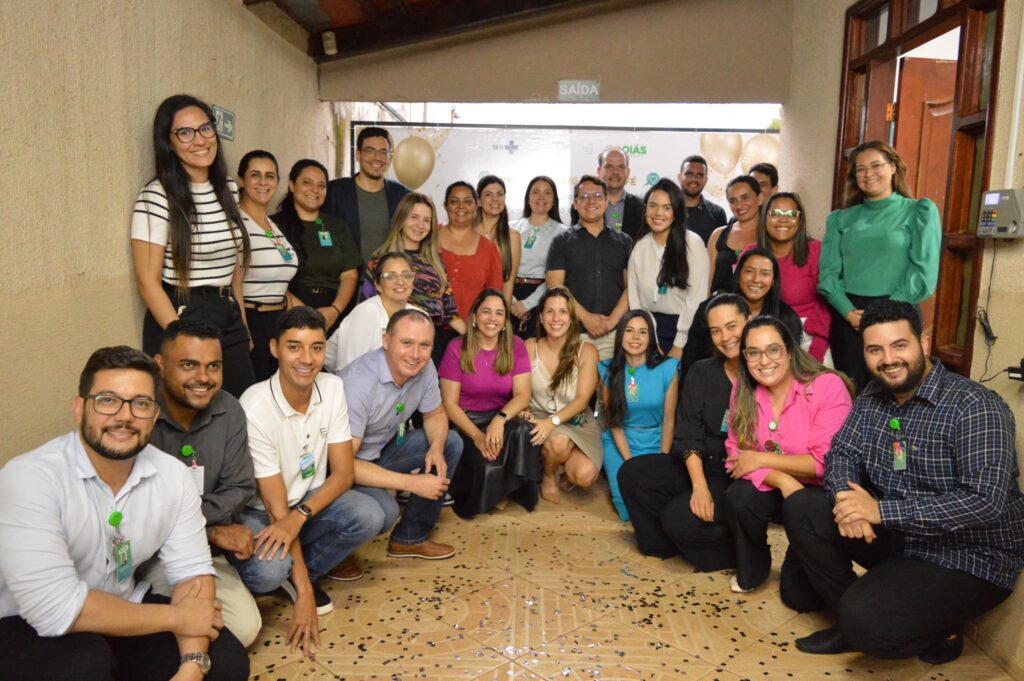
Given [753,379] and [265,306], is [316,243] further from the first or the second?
[753,379]

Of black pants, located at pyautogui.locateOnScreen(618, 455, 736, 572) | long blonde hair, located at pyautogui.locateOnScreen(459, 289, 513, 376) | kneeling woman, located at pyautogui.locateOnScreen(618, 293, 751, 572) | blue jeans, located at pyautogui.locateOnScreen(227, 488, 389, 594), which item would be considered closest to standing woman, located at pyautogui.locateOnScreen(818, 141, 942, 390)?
kneeling woman, located at pyautogui.locateOnScreen(618, 293, 751, 572)

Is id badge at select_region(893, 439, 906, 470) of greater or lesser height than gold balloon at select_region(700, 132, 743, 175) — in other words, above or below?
below

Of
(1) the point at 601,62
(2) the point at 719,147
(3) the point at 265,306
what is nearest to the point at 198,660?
(3) the point at 265,306

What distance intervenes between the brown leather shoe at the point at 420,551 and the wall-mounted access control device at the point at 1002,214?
2.33m

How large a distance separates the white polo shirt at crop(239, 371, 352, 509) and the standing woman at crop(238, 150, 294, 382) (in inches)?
27.8

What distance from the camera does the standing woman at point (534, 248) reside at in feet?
14.8

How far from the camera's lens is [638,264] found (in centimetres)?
420

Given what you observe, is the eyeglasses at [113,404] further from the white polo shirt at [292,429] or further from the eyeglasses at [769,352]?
the eyeglasses at [769,352]

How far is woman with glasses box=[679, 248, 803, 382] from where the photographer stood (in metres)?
3.48

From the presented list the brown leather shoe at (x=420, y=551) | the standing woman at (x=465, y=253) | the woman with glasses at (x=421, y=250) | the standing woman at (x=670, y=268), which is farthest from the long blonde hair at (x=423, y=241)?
the brown leather shoe at (x=420, y=551)

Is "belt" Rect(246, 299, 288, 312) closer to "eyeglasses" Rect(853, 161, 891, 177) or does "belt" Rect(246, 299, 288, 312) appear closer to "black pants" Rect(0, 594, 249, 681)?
"black pants" Rect(0, 594, 249, 681)

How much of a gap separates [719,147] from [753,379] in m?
3.12

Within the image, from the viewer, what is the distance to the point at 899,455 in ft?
8.08

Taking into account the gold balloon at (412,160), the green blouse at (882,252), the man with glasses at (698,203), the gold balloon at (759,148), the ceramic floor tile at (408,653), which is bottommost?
the ceramic floor tile at (408,653)
